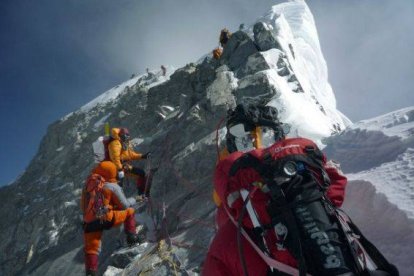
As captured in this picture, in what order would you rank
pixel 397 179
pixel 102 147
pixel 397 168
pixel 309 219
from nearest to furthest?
pixel 309 219 → pixel 397 179 → pixel 397 168 → pixel 102 147

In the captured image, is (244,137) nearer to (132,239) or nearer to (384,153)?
(384,153)

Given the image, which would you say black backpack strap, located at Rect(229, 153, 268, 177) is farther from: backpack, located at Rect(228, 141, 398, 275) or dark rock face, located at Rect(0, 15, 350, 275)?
dark rock face, located at Rect(0, 15, 350, 275)

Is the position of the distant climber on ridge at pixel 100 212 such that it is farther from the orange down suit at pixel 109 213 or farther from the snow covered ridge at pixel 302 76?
the snow covered ridge at pixel 302 76

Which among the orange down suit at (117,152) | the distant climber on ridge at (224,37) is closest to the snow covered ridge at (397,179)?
the orange down suit at (117,152)

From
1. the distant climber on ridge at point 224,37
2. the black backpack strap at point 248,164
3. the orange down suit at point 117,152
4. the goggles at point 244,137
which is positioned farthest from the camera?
the distant climber on ridge at point 224,37

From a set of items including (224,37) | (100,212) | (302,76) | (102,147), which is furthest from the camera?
(302,76)

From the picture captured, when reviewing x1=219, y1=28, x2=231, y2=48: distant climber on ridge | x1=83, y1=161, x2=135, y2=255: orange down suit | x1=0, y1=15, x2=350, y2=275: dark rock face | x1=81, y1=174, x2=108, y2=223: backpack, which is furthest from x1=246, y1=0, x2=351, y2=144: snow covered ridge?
x1=81, y1=174, x2=108, y2=223: backpack

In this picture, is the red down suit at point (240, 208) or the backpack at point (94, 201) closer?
the red down suit at point (240, 208)

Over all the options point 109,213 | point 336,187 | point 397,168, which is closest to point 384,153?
point 397,168
